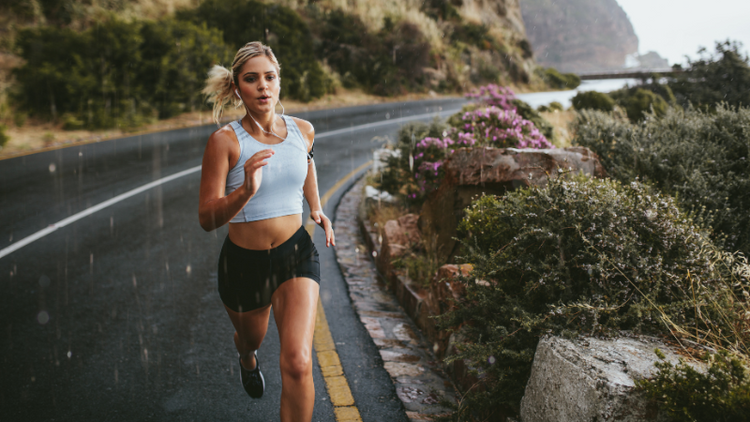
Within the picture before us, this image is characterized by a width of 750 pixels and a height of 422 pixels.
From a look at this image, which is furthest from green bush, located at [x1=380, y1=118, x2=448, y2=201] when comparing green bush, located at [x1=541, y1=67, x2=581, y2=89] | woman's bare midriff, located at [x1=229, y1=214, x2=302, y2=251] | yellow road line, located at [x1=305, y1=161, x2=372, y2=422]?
green bush, located at [x1=541, y1=67, x2=581, y2=89]

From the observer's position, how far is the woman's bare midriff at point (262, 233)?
2709mm

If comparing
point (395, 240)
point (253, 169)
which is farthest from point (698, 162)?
point (253, 169)

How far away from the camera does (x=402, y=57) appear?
2822cm

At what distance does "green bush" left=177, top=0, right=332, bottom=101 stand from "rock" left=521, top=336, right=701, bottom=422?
1956 cm

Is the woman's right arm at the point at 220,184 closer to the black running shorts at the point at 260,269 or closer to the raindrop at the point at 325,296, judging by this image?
the black running shorts at the point at 260,269

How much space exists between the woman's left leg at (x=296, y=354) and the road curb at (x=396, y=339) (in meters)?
1.03

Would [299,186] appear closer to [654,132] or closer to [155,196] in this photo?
[654,132]

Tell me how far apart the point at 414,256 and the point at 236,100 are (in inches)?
118

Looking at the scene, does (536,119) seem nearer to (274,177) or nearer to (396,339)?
(396,339)

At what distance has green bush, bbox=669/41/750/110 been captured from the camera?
944 cm

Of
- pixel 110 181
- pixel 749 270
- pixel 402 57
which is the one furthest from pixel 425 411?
pixel 402 57

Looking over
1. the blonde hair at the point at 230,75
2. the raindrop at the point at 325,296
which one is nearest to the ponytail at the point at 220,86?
the blonde hair at the point at 230,75

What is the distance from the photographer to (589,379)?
214cm

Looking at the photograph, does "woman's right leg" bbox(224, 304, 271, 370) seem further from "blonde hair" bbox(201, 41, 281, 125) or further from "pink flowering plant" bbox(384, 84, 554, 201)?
"pink flowering plant" bbox(384, 84, 554, 201)
